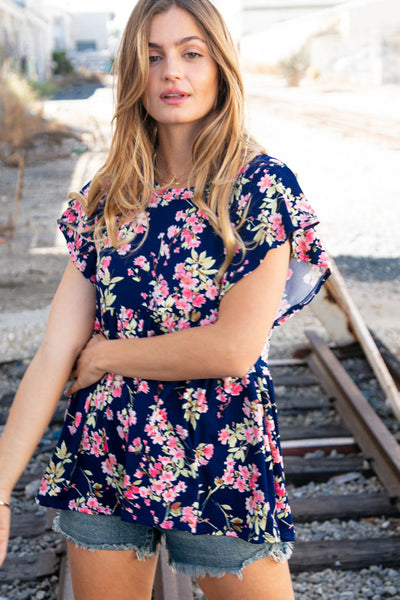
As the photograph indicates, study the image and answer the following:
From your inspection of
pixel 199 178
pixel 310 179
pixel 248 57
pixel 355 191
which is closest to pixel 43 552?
pixel 199 178

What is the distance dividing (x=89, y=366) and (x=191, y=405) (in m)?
0.27

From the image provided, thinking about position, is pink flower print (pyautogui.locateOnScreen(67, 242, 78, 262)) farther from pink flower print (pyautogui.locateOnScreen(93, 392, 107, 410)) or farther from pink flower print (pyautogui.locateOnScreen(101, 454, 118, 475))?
pink flower print (pyautogui.locateOnScreen(101, 454, 118, 475))

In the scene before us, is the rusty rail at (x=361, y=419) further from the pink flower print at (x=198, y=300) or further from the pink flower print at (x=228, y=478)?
the pink flower print at (x=198, y=300)

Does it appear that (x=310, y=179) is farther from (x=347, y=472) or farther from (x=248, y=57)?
(x=248, y=57)

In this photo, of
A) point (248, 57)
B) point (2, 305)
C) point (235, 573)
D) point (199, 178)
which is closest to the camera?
point (235, 573)

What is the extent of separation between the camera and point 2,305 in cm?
716

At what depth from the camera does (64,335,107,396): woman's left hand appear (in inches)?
66.8

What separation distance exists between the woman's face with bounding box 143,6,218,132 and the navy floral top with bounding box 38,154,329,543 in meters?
0.21

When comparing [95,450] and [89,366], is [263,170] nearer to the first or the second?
[89,366]

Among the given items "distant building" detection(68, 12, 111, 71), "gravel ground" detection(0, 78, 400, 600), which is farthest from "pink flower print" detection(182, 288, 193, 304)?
"distant building" detection(68, 12, 111, 71)

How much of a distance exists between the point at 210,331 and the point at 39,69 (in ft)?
168

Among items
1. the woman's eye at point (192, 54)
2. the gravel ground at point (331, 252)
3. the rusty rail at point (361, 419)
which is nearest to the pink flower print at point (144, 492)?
the woman's eye at point (192, 54)

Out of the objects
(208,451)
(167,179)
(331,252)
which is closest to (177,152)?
(167,179)

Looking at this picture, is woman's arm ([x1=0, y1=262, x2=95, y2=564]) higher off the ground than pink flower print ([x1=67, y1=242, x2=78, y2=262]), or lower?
lower
